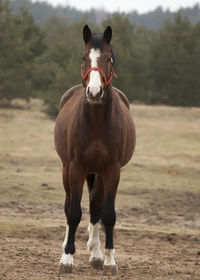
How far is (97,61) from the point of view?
19.2 feet

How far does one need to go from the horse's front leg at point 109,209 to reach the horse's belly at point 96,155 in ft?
0.47

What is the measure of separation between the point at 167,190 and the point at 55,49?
23.0 meters

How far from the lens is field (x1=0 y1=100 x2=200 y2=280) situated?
265 inches

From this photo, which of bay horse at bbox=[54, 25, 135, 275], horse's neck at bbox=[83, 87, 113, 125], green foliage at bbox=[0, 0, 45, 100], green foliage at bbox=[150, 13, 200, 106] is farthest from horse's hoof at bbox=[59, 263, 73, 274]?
green foliage at bbox=[150, 13, 200, 106]

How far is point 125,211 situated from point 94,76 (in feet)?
20.3

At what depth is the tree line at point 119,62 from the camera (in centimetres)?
3142

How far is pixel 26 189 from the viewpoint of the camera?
41.6 ft

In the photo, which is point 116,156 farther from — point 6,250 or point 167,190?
point 167,190

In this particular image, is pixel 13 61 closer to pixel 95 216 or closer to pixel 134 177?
pixel 134 177

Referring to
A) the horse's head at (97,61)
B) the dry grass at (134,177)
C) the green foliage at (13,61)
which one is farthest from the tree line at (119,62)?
the horse's head at (97,61)

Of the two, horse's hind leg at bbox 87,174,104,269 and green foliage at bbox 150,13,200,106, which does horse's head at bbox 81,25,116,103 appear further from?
green foliage at bbox 150,13,200,106

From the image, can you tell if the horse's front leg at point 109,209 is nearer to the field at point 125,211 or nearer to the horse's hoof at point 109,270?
the horse's hoof at point 109,270

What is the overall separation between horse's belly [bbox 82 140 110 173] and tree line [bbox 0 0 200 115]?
2359 centimetres

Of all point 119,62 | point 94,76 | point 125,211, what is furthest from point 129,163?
point 119,62
